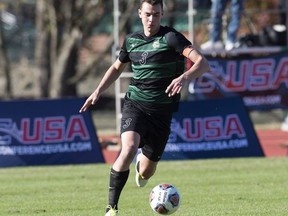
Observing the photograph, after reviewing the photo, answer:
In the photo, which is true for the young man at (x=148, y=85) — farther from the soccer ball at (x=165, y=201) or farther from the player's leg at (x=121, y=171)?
the soccer ball at (x=165, y=201)

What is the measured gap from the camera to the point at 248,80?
19.5 m

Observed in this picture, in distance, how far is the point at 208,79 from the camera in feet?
63.4

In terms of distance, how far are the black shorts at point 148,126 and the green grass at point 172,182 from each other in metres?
0.76

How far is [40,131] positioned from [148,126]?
6.84 m

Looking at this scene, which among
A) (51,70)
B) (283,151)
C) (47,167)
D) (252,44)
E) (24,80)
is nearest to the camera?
(47,167)

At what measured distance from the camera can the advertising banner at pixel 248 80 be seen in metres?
19.3

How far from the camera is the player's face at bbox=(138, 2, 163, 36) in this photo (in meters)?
9.06

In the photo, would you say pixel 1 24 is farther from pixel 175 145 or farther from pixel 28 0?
pixel 175 145

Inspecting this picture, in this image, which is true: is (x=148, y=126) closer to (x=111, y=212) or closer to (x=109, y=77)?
(x=109, y=77)

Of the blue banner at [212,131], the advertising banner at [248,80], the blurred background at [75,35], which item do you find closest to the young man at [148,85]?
the blue banner at [212,131]

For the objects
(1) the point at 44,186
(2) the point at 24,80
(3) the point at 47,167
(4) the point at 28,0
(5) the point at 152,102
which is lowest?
(2) the point at 24,80

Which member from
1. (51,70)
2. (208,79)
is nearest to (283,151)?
(208,79)

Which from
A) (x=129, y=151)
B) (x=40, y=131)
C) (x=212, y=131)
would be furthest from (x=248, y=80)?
(x=129, y=151)

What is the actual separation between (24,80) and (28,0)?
3.12 metres
